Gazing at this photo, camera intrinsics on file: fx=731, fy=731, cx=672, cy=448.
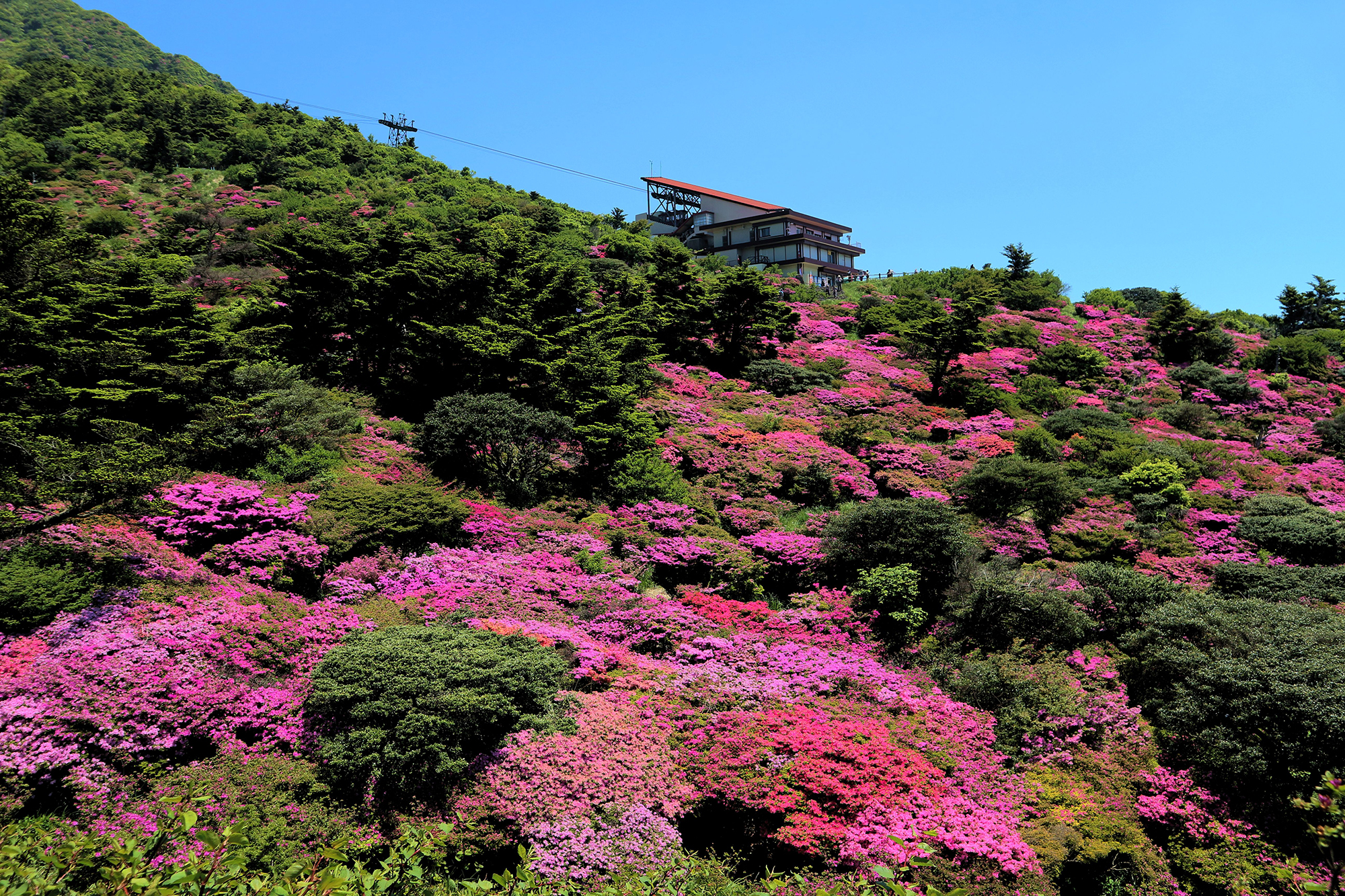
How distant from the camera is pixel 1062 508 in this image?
787 inches

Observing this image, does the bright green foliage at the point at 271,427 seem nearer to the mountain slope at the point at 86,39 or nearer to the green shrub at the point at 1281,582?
the green shrub at the point at 1281,582

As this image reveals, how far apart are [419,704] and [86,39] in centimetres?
12161

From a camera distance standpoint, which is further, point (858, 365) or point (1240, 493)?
point (858, 365)

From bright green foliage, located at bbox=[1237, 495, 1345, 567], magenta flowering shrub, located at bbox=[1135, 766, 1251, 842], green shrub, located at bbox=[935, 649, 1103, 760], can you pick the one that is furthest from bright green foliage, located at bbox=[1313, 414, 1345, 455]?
magenta flowering shrub, located at bbox=[1135, 766, 1251, 842]

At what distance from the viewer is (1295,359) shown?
1473 inches

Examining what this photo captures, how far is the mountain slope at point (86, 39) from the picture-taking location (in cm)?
8688

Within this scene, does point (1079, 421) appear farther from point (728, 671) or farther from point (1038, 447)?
point (728, 671)

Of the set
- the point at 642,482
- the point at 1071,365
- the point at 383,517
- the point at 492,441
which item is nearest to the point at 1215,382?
the point at 1071,365

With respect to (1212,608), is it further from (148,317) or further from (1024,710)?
(148,317)

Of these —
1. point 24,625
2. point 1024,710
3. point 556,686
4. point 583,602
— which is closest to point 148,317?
point 24,625

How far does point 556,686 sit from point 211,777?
4495 millimetres

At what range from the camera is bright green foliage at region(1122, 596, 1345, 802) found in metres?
10.0

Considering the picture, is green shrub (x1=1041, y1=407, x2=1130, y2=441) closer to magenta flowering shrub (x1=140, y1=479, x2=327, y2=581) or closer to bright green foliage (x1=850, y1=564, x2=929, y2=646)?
bright green foliage (x1=850, y1=564, x2=929, y2=646)

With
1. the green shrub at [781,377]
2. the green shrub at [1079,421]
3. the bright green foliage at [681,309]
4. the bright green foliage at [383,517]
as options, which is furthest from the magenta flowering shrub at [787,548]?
the bright green foliage at [681,309]
